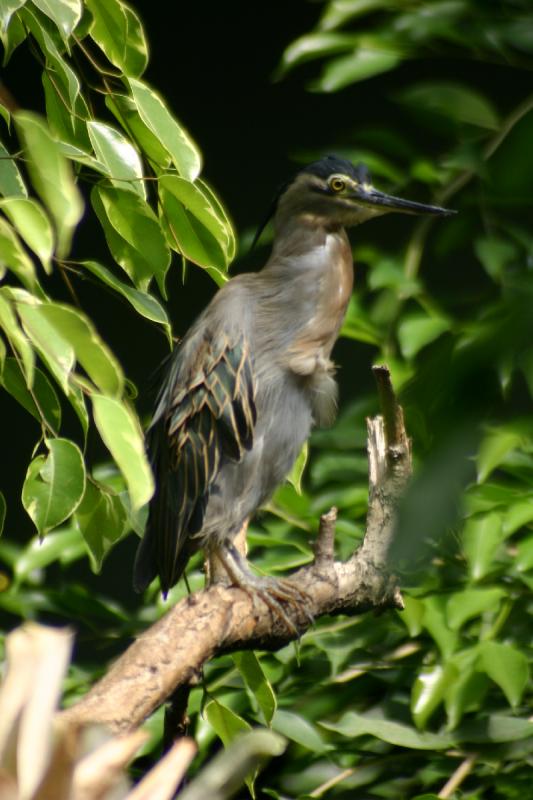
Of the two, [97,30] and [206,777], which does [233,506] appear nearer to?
[97,30]

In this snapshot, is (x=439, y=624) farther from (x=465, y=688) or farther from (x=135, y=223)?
(x=135, y=223)

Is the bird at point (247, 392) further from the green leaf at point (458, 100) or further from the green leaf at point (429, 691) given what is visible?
the green leaf at point (458, 100)

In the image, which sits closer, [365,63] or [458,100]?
[458,100]

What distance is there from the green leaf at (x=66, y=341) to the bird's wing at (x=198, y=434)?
907 mm

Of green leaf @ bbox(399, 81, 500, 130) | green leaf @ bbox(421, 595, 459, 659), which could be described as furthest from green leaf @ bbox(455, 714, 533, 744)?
green leaf @ bbox(399, 81, 500, 130)

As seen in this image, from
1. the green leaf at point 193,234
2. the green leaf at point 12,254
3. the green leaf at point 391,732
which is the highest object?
the green leaf at point 12,254

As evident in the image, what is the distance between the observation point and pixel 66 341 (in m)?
0.75

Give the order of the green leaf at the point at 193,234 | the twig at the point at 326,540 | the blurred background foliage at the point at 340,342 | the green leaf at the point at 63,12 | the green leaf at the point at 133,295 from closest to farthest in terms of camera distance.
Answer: the blurred background foliage at the point at 340,342
the green leaf at the point at 63,12
the green leaf at the point at 133,295
the green leaf at the point at 193,234
the twig at the point at 326,540

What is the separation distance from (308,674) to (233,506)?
31cm

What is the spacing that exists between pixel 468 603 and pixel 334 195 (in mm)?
629

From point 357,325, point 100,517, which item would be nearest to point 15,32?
point 100,517

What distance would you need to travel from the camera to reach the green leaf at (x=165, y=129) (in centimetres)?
96

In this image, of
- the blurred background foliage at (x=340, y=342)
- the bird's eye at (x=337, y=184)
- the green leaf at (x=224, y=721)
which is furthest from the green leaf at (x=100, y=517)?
the bird's eye at (x=337, y=184)

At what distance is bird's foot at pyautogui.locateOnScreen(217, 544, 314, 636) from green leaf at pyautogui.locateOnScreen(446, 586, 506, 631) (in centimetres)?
23
